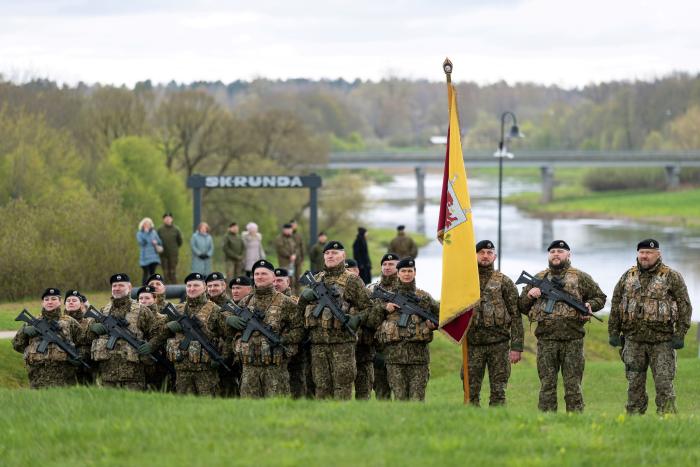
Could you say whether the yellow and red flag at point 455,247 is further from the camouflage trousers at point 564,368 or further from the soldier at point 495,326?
the camouflage trousers at point 564,368

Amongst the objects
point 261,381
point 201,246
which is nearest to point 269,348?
point 261,381

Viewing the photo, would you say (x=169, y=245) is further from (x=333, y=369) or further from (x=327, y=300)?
(x=327, y=300)

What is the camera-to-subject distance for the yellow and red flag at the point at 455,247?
13312 millimetres

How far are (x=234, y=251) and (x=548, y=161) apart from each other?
84285 millimetres

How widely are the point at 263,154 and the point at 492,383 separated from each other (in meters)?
55.3

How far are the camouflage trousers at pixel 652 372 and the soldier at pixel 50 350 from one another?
5.65m

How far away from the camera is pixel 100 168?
55.0 metres

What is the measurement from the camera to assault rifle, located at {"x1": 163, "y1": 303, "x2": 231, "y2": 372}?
14.0 m

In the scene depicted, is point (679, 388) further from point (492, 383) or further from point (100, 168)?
point (100, 168)

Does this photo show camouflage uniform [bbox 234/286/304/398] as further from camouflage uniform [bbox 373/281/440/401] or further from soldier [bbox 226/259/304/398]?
camouflage uniform [bbox 373/281/440/401]

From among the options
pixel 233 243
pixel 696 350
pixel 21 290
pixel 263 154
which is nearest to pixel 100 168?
pixel 263 154

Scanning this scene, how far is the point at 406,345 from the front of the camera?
13805mm

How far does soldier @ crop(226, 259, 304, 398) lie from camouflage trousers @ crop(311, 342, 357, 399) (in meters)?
0.28

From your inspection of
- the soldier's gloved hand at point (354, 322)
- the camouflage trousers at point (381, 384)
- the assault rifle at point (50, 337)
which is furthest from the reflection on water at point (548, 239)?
the assault rifle at point (50, 337)
